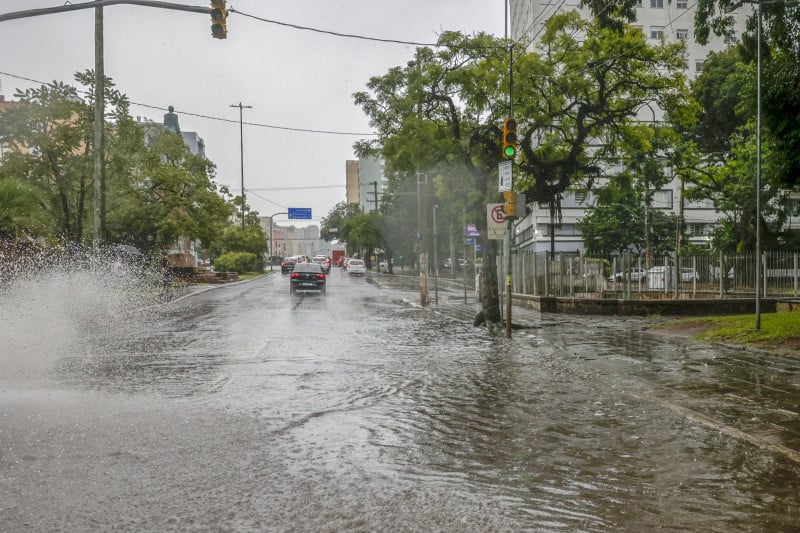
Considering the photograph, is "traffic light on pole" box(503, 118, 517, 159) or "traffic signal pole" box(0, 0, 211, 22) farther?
"traffic light on pole" box(503, 118, 517, 159)

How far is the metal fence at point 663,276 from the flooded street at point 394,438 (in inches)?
420

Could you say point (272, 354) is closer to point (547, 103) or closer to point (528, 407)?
point (528, 407)

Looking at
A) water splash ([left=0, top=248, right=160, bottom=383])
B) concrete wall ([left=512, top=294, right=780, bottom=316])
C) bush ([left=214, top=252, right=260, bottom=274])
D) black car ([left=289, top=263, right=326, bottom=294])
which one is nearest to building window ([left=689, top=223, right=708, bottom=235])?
bush ([left=214, top=252, right=260, bottom=274])

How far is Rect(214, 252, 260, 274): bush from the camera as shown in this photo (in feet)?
191

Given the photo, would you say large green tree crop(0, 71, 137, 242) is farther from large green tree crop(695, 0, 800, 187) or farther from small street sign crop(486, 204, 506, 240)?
large green tree crop(695, 0, 800, 187)

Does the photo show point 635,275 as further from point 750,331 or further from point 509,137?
point 509,137

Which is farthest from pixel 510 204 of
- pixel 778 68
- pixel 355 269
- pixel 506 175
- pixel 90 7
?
pixel 355 269

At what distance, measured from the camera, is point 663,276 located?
2481 centimetres

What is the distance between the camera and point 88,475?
204 inches

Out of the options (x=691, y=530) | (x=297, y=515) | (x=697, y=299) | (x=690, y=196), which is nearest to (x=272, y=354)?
(x=297, y=515)

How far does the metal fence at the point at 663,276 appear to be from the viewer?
22984 millimetres

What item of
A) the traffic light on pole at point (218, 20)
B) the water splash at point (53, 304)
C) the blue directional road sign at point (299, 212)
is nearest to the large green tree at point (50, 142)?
the water splash at point (53, 304)

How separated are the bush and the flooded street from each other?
45.0 metres

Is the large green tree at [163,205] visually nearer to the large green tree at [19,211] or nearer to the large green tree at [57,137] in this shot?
the large green tree at [57,137]
